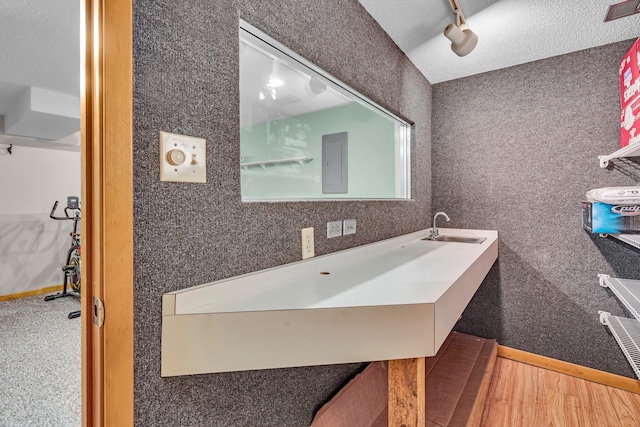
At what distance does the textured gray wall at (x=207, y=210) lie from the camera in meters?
0.78

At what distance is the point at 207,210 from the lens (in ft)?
3.01

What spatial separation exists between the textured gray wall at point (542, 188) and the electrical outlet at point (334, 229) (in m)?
1.62

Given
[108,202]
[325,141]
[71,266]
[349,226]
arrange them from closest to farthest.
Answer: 1. [108,202]
2. [349,226]
3. [325,141]
4. [71,266]

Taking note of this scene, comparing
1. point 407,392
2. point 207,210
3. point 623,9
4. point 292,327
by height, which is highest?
point 623,9

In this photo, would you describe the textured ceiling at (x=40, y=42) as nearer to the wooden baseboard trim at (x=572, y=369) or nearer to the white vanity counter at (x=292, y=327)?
the white vanity counter at (x=292, y=327)

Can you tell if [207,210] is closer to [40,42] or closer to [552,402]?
[552,402]

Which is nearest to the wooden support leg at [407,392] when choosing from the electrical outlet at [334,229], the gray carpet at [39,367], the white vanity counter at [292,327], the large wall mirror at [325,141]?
the white vanity counter at [292,327]

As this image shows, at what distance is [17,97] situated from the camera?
3.46 meters

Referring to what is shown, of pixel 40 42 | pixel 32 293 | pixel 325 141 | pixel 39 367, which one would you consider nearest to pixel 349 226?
pixel 325 141

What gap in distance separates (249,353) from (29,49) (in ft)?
10.3

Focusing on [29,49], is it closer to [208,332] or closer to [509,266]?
[208,332]

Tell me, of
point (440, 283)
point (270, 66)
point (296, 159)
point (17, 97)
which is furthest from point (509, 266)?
point (17, 97)

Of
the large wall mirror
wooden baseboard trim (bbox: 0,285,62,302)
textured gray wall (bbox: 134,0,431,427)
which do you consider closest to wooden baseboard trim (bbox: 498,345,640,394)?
the large wall mirror

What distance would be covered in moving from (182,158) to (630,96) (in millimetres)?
2501
